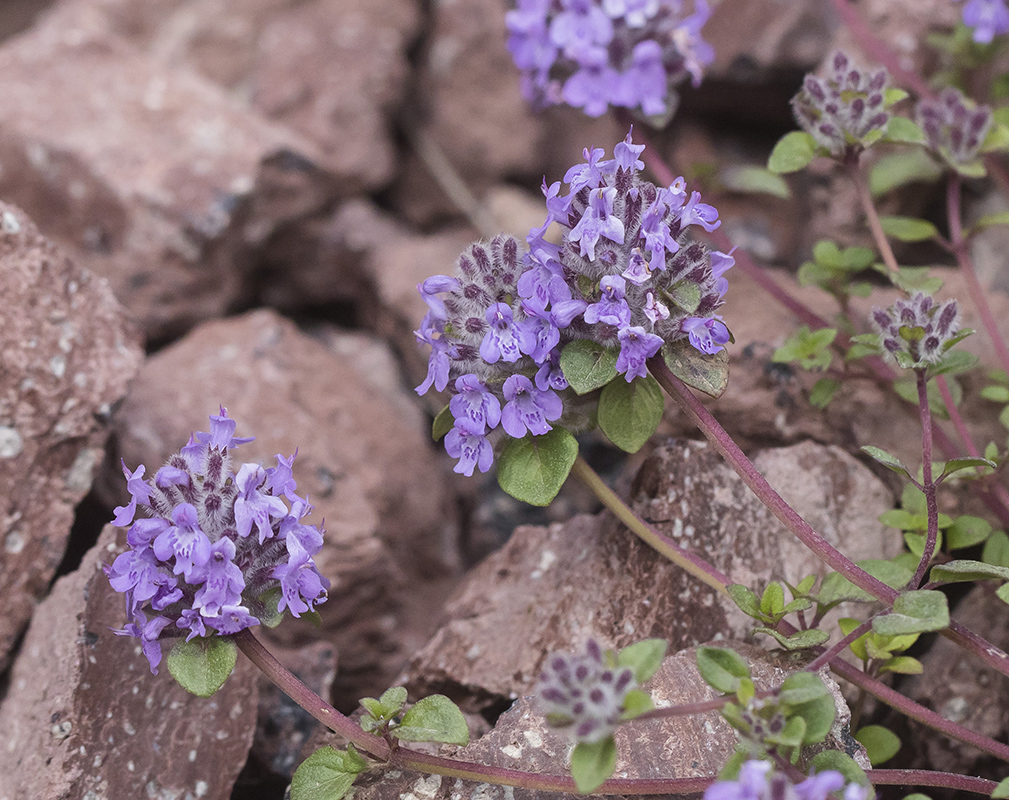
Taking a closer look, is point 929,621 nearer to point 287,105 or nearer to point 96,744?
point 96,744

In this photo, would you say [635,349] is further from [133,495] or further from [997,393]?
[997,393]

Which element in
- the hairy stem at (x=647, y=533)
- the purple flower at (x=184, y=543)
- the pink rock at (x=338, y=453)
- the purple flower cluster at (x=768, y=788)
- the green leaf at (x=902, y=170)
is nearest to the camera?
the purple flower cluster at (x=768, y=788)

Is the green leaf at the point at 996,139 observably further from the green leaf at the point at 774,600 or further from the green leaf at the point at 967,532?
the green leaf at the point at 774,600

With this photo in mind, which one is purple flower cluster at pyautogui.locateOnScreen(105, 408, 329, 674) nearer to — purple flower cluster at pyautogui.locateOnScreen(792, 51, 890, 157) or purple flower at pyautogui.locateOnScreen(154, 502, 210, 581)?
purple flower at pyautogui.locateOnScreen(154, 502, 210, 581)

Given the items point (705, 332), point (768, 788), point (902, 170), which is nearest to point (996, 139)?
point (902, 170)

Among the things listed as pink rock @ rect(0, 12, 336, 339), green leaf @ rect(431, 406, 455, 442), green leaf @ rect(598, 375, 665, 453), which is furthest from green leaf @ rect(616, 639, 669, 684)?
pink rock @ rect(0, 12, 336, 339)

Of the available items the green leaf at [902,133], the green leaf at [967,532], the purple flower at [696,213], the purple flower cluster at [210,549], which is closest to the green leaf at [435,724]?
the purple flower cluster at [210,549]
